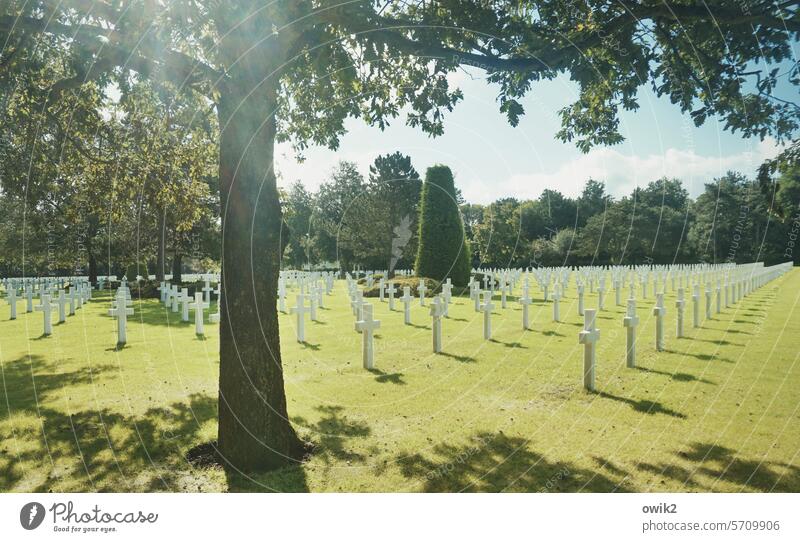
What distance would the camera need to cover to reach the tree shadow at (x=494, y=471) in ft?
13.4

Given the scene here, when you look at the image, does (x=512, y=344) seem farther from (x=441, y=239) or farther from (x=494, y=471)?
(x=441, y=239)

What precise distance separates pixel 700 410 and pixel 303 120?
22.8 ft

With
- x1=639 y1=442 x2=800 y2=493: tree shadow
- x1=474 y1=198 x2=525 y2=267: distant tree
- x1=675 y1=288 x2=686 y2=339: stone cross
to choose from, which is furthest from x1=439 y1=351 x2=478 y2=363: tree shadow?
x1=474 y1=198 x2=525 y2=267: distant tree

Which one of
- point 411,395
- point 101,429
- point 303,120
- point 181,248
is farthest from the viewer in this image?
point 181,248

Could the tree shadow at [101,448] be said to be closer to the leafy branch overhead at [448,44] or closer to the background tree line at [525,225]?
the leafy branch overhead at [448,44]

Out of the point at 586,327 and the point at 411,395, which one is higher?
the point at 586,327

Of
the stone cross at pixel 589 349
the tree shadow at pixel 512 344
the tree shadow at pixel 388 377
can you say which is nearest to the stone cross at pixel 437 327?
the tree shadow at pixel 512 344

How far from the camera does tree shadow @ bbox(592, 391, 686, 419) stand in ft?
18.8

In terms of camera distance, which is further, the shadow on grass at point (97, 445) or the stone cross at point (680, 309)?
the stone cross at point (680, 309)

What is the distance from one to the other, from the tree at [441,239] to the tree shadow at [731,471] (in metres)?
19.3

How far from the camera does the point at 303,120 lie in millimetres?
8203

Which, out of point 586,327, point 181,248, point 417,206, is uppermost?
point 417,206
